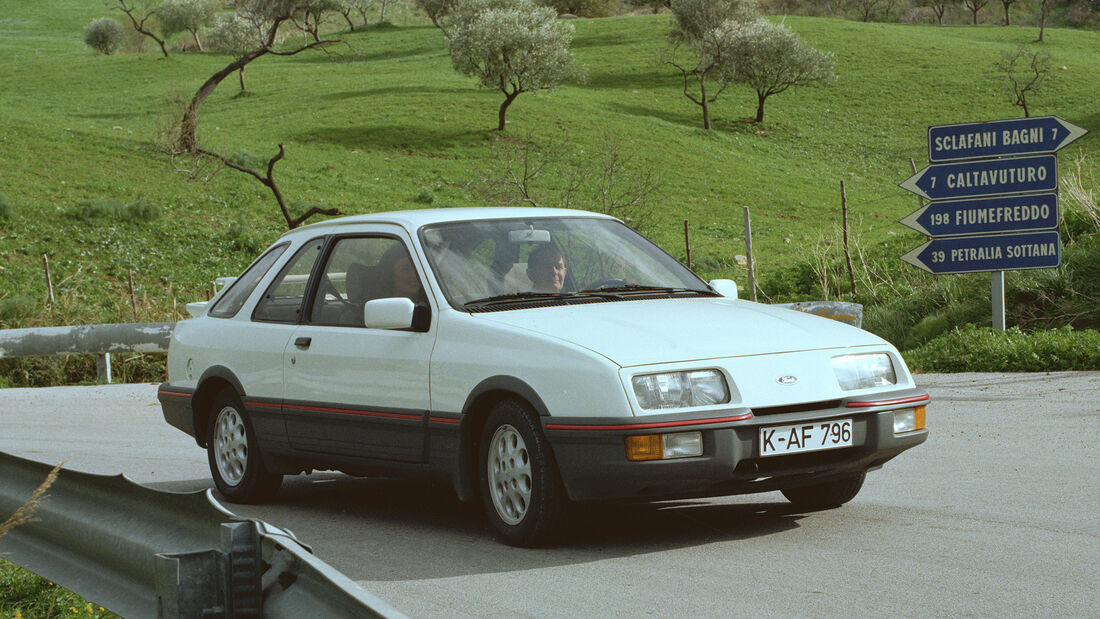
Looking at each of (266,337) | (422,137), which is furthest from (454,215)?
(422,137)

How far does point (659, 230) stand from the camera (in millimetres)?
43281

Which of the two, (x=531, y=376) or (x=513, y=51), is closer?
(x=531, y=376)

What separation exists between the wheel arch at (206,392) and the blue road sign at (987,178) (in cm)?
894

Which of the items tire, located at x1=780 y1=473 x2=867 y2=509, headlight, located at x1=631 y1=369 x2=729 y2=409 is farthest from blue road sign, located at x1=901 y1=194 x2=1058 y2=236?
headlight, located at x1=631 y1=369 x2=729 y2=409

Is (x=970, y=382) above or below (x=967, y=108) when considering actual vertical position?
below

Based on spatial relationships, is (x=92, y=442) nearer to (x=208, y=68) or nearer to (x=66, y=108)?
(x=66, y=108)

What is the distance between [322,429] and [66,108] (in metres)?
62.9

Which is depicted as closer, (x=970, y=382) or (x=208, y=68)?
(x=970, y=382)

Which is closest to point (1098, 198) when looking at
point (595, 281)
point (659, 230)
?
point (595, 281)

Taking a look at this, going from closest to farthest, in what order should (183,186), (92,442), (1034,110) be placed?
(92,442) < (183,186) < (1034,110)

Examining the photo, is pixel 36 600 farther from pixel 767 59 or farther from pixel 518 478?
pixel 767 59

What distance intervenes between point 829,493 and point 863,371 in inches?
38.6

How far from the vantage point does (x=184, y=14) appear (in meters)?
97.4

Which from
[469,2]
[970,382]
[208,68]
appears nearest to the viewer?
[970,382]
